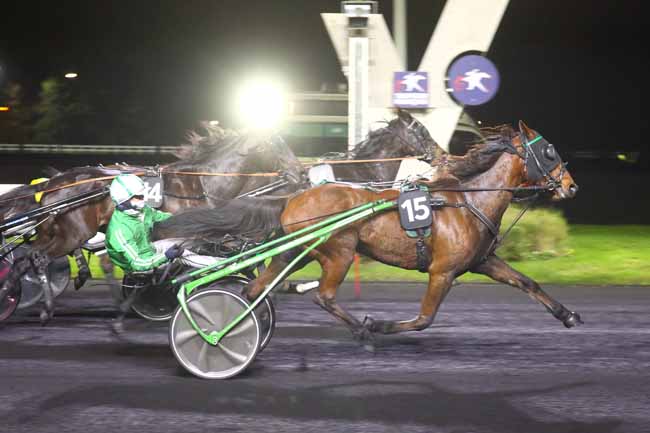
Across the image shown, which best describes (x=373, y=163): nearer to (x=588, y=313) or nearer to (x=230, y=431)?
(x=588, y=313)

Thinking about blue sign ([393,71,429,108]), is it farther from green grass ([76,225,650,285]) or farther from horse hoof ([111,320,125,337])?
horse hoof ([111,320,125,337])

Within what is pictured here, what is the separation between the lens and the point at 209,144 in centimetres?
891

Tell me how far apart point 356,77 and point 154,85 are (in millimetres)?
44105

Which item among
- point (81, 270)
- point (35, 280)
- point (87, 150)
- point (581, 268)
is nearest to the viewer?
point (35, 280)

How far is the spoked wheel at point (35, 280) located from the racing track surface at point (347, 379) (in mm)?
144

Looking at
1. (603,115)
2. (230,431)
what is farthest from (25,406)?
(603,115)

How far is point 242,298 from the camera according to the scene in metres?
5.59

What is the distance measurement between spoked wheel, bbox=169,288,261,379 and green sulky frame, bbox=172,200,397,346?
55 mm

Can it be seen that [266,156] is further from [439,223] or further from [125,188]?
[439,223]

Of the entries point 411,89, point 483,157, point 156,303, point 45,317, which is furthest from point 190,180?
point 411,89

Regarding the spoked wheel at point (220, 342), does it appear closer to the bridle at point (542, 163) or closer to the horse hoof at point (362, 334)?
the horse hoof at point (362, 334)

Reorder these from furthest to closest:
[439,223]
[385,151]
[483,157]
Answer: [385,151] < [483,157] < [439,223]

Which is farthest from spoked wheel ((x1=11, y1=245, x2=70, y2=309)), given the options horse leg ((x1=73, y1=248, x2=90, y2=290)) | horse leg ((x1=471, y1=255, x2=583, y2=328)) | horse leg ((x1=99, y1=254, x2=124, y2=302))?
horse leg ((x1=471, y1=255, x2=583, y2=328))

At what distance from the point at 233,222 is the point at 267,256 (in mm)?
617
